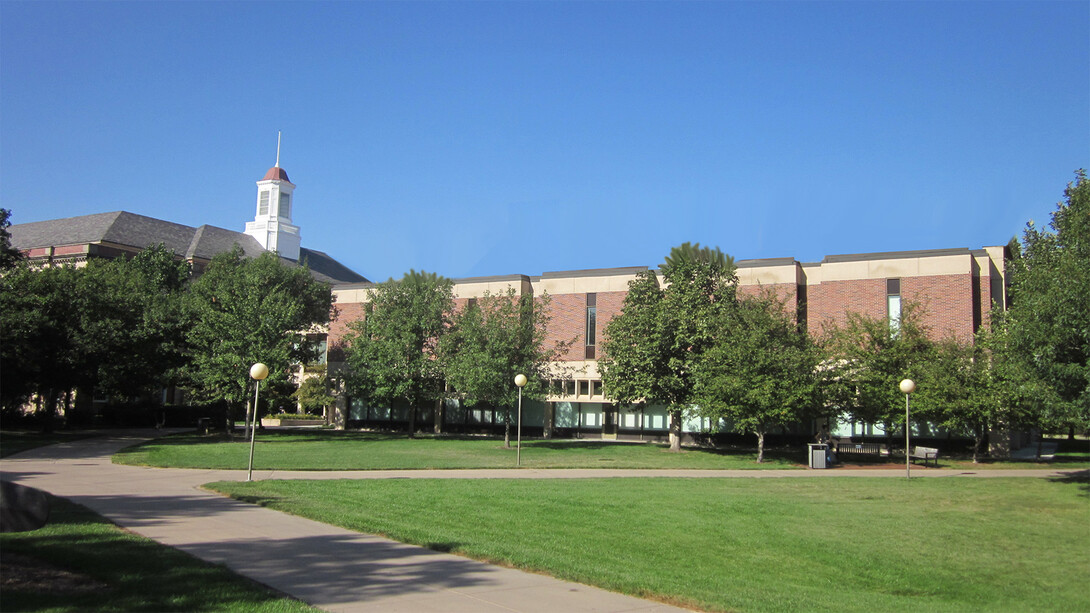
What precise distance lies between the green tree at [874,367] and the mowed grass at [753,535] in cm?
1118

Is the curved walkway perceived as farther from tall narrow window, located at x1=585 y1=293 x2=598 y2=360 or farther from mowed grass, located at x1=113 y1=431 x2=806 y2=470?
tall narrow window, located at x1=585 y1=293 x2=598 y2=360

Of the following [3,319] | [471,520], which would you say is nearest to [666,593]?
Answer: [471,520]

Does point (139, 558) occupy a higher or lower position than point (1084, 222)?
lower

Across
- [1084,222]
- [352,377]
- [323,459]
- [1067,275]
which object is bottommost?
[323,459]

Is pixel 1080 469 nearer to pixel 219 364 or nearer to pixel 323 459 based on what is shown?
pixel 323 459

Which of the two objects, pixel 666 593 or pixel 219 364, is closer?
pixel 666 593

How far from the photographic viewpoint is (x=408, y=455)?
30578 millimetres

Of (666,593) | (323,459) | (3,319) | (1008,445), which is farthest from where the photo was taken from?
(1008,445)

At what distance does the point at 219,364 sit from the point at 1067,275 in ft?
117

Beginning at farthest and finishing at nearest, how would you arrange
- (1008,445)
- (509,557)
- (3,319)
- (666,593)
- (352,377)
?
(352,377)
(1008,445)
(3,319)
(509,557)
(666,593)

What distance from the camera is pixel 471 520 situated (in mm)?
13523

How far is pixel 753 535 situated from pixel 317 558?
302 inches

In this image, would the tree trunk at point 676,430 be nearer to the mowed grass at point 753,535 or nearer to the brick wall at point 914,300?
the brick wall at point 914,300

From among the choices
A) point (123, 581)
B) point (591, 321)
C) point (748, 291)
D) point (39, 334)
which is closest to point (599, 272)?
point (591, 321)
